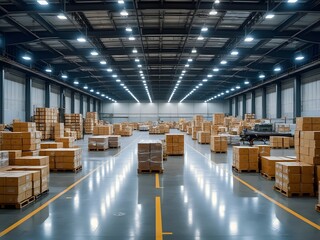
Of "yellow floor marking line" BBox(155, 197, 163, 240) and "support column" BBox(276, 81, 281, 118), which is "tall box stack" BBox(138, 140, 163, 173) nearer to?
"yellow floor marking line" BBox(155, 197, 163, 240)

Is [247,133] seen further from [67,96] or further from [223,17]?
[67,96]

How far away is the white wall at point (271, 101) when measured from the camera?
38575 millimetres

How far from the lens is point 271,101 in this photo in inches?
1567

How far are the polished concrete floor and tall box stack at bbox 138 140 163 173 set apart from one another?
914mm

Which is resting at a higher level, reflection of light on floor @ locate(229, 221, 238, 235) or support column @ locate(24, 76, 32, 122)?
support column @ locate(24, 76, 32, 122)

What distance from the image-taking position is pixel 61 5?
14.3 metres

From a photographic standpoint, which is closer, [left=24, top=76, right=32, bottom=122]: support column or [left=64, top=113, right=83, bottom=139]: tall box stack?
[left=24, top=76, right=32, bottom=122]: support column

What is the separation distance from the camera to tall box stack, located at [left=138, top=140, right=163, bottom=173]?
12.3 metres

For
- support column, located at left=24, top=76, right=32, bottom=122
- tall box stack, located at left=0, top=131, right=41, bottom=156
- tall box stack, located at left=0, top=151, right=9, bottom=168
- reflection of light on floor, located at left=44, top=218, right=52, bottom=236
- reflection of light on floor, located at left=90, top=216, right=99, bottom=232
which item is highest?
support column, located at left=24, top=76, right=32, bottom=122

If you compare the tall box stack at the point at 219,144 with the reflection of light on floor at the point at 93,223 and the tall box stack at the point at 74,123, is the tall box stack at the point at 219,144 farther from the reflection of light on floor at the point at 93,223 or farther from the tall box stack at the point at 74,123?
the tall box stack at the point at 74,123

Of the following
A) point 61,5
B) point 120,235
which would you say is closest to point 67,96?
point 61,5

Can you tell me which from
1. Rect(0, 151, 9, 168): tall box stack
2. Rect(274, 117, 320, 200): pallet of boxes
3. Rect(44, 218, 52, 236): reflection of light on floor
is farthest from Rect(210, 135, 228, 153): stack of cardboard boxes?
Rect(44, 218, 52, 236): reflection of light on floor

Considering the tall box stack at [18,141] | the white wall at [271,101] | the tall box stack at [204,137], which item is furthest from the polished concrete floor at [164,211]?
the white wall at [271,101]

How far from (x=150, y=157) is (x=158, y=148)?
0.46m
